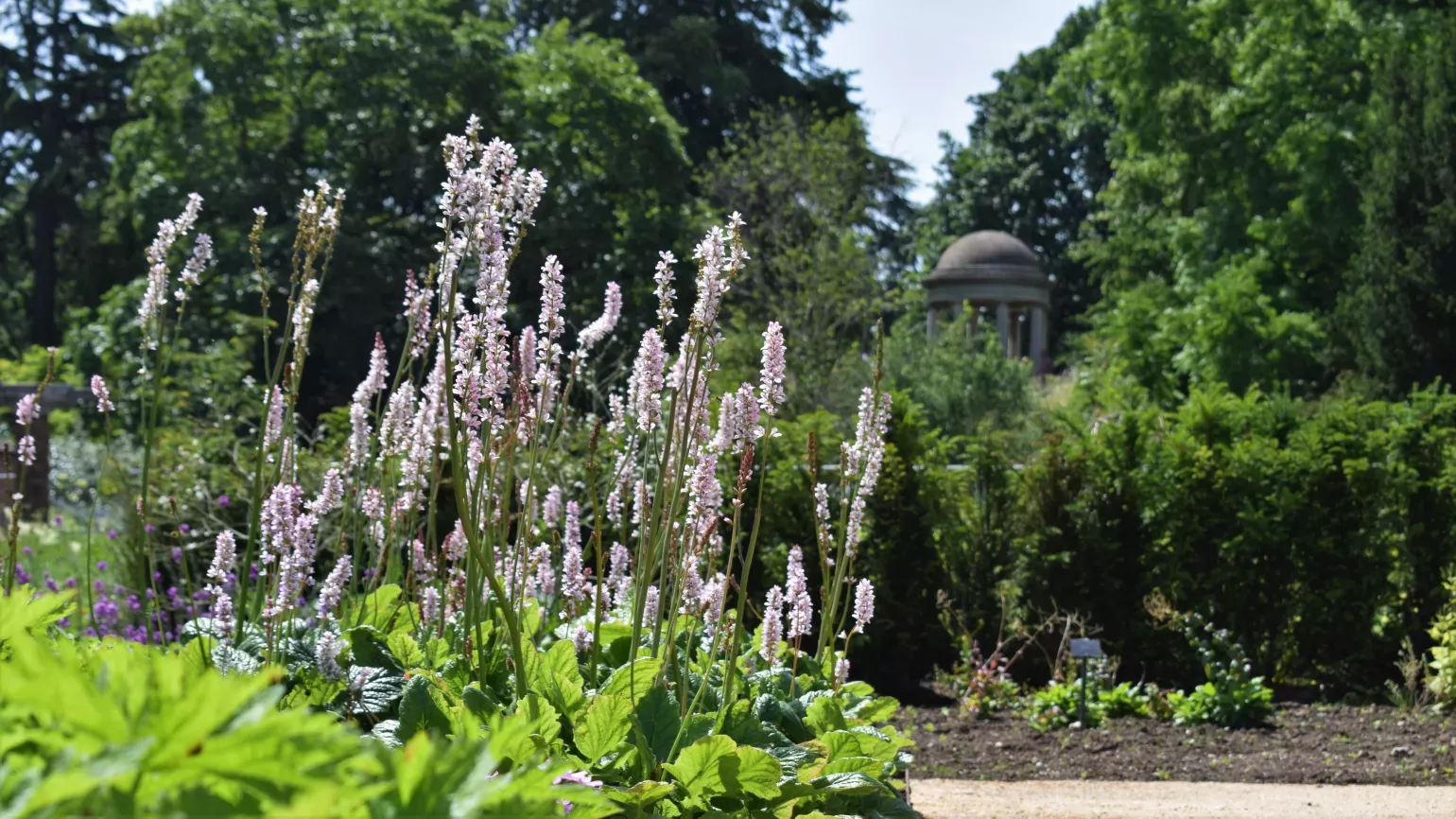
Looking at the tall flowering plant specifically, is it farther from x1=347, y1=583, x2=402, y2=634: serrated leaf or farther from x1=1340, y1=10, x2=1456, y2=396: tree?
x1=1340, y1=10, x2=1456, y2=396: tree

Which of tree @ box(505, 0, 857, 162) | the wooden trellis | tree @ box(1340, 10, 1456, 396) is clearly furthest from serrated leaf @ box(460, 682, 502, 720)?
tree @ box(505, 0, 857, 162)

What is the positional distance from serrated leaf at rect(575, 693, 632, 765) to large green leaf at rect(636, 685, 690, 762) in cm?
7

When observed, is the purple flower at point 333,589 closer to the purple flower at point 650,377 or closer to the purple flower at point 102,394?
the purple flower at point 102,394

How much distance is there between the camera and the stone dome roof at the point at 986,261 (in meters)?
27.3

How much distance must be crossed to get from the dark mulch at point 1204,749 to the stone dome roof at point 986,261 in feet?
69.5

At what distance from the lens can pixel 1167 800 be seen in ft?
16.1

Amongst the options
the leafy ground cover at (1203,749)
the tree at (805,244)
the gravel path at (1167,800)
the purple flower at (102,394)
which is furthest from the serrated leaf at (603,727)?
the tree at (805,244)

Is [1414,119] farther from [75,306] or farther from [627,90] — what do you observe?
[75,306]

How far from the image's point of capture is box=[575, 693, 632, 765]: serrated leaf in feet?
8.60

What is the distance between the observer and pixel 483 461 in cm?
279

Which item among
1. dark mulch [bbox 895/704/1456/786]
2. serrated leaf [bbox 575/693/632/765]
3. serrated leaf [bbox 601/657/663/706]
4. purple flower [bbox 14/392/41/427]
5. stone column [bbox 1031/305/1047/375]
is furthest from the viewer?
stone column [bbox 1031/305/1047/375]

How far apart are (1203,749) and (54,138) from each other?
3103 centimetres

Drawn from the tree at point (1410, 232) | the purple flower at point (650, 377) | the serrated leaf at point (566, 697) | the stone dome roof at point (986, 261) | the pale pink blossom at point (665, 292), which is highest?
the stone dome roof at point (986, 261)

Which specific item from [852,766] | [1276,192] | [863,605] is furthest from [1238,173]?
[852,766]
